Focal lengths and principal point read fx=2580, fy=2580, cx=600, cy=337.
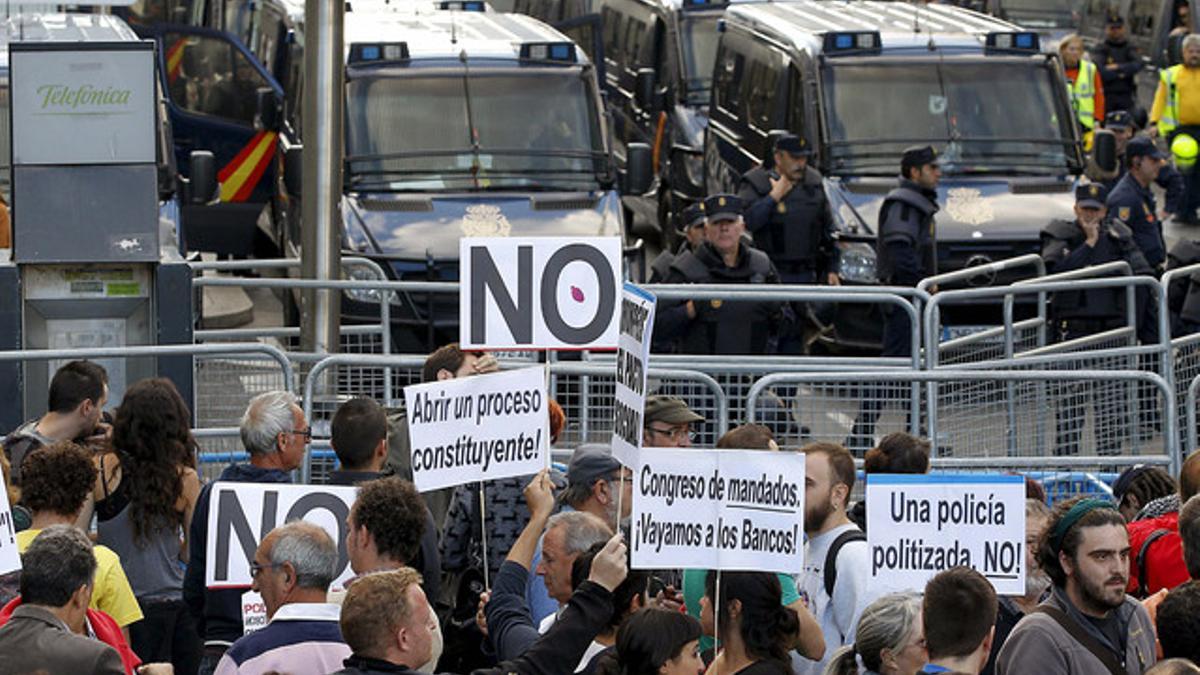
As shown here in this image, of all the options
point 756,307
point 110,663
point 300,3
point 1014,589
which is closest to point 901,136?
point 756,307

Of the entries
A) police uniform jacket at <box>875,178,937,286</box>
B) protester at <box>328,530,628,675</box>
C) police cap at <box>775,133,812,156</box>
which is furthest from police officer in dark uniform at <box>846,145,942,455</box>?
protester at <box>328,530,628,675</box>

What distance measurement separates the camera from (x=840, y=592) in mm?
8234

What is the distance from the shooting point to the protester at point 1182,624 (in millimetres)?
7129

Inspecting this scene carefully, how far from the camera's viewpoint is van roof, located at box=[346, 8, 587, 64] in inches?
653

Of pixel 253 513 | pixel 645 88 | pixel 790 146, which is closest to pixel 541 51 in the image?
pixel 790 146

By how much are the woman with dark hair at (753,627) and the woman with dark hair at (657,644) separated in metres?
0.26

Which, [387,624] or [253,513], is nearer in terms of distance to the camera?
[387,624]

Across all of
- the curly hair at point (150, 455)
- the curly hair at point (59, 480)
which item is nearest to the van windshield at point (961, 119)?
the curly hair at point (150, 455)

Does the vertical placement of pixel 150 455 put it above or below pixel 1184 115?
below

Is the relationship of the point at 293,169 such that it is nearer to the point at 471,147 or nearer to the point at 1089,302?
the point at 471,147

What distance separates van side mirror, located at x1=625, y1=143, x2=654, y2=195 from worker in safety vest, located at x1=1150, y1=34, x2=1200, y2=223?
8.16m

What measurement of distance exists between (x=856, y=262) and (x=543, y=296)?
708 centimetres

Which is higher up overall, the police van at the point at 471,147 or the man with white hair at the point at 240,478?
the police van at the point at 471,147

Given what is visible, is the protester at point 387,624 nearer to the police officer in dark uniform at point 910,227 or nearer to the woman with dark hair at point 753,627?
the woman with dark hair at point 753,627
